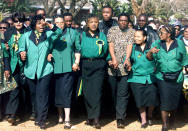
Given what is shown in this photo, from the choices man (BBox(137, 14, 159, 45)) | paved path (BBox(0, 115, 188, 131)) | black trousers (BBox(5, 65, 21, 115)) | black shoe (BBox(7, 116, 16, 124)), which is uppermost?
man (BBox(137, 14, 159, 45))

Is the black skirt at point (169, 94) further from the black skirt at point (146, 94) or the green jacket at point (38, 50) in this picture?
the green jacket at point (38, 50)

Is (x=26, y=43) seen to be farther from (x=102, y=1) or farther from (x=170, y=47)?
(x=102, y=1)

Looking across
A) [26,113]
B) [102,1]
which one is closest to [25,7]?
[102,1]

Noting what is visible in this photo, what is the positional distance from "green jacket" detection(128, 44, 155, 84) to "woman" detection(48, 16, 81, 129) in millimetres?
1096

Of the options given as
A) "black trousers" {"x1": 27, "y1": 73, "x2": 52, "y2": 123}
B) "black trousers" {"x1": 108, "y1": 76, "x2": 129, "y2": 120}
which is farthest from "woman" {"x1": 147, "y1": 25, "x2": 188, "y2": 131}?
"black trousers" {"x1": 27, "y1": 73, "x2": 52, "y2": 123}

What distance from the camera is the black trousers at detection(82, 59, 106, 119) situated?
6109mm

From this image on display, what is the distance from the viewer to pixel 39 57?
595 cm

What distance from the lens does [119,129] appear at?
6.26 meters

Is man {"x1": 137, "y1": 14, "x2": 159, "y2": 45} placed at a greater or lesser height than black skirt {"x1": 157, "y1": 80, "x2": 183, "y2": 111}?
greater

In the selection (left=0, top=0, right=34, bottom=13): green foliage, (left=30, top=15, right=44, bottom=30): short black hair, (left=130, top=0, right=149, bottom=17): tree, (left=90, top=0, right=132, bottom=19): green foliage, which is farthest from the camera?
(left=0, top=0, right=34, bottom=13): green foliage

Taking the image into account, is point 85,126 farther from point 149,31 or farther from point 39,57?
point 149,31

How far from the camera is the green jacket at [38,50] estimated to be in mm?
5930

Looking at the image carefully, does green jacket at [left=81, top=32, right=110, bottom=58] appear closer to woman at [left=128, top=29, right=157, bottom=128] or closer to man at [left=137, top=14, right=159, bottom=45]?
woman at [left=128, top=29, right=157, bottom=128]

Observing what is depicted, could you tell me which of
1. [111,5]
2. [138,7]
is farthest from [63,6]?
[138,7]
